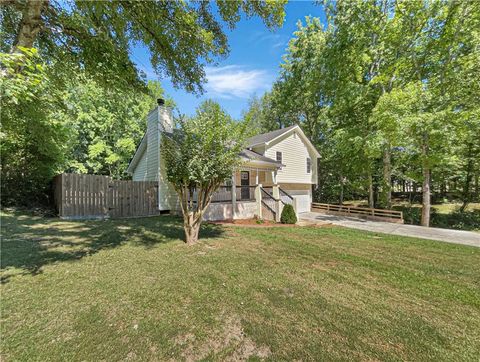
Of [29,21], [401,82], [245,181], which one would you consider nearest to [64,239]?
[29,21]

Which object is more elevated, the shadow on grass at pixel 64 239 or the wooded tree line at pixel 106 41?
the wooded tree line at pixel 106 41

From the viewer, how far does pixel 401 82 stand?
13992 millimetres

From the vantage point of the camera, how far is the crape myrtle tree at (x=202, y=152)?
19.0 ft

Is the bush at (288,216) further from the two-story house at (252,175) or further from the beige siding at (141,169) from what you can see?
the beige siding at (141,169)

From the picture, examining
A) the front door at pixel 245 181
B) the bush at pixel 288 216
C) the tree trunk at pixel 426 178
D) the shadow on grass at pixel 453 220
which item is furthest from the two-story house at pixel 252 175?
the shadow on grass at pixel 453 220

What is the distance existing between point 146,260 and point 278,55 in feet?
74.8

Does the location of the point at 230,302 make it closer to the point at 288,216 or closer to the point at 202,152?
the point at 202,152

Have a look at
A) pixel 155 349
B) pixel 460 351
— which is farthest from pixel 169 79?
pixel 460 351

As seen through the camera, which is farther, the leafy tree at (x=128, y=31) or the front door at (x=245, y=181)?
the front door at (x=245, y=181)

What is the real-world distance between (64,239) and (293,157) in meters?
15.3

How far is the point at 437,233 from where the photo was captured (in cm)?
927

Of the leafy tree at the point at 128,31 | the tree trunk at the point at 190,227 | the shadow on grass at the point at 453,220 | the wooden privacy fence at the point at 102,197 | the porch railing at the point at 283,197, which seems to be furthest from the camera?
the shadow on grass at the point at 453,220

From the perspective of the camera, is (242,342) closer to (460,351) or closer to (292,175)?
(460,351)

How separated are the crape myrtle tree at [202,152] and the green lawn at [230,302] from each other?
1.47m
